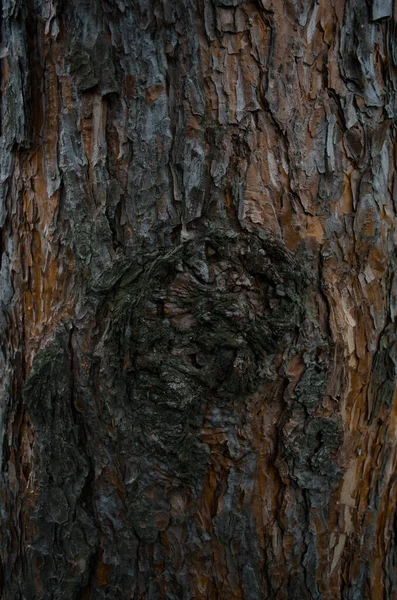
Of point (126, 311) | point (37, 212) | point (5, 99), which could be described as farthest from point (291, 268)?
point (5, 99)

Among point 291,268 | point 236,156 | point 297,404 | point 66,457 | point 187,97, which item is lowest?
point 66,457

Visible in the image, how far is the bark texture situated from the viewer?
119 cm

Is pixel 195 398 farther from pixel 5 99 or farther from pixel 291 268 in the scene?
pixel 5 99

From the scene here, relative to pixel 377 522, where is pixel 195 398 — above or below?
above

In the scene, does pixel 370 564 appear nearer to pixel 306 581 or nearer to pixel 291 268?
pixel 306 581

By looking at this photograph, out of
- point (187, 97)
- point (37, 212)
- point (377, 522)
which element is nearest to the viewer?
point (187, 97)

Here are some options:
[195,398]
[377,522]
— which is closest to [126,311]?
[195,398]

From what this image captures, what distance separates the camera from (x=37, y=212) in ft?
4.28

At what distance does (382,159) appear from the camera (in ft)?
4.29

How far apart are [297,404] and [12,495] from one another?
2.55 ft

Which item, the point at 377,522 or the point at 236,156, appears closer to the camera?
the point at 236,156

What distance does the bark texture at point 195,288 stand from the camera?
1.19 meters

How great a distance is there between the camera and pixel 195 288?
118 centimetres

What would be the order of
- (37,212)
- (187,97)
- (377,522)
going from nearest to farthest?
(187,97), (37,212), (377,522)
